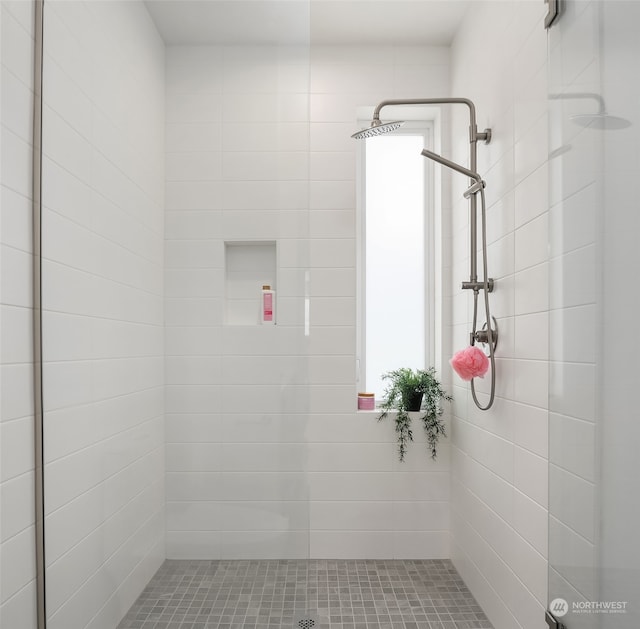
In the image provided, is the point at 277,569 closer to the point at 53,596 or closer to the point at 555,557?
the point at 53,596

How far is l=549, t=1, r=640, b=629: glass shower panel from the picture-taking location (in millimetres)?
771

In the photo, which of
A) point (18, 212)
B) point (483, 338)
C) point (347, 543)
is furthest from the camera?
point (347, 543)

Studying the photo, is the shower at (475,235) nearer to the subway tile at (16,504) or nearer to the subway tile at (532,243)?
the subway tile at (532,243)

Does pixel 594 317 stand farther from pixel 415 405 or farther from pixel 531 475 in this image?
pixel 415 405

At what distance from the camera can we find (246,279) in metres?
1.33

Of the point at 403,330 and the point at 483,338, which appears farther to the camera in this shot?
the point at 403,330

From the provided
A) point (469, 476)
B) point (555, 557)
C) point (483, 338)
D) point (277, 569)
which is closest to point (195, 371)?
point (277, 569)

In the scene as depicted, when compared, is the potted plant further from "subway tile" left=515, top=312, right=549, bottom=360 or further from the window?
"subway tile" left=515, top=312, right=549, bottom=360

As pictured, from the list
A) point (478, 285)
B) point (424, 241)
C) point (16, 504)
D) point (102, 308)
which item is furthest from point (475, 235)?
point (16, 504)

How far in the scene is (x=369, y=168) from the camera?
2.96 meters

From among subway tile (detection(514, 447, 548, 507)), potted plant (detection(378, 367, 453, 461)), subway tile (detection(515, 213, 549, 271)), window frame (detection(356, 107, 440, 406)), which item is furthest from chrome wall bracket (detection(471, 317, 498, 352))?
window frame (detection(356, 107, 440, 406))

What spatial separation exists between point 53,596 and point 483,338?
1672 mm

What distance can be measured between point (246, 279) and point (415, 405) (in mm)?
1627

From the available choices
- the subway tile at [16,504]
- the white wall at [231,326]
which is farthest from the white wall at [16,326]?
the white wall at [231,326]
